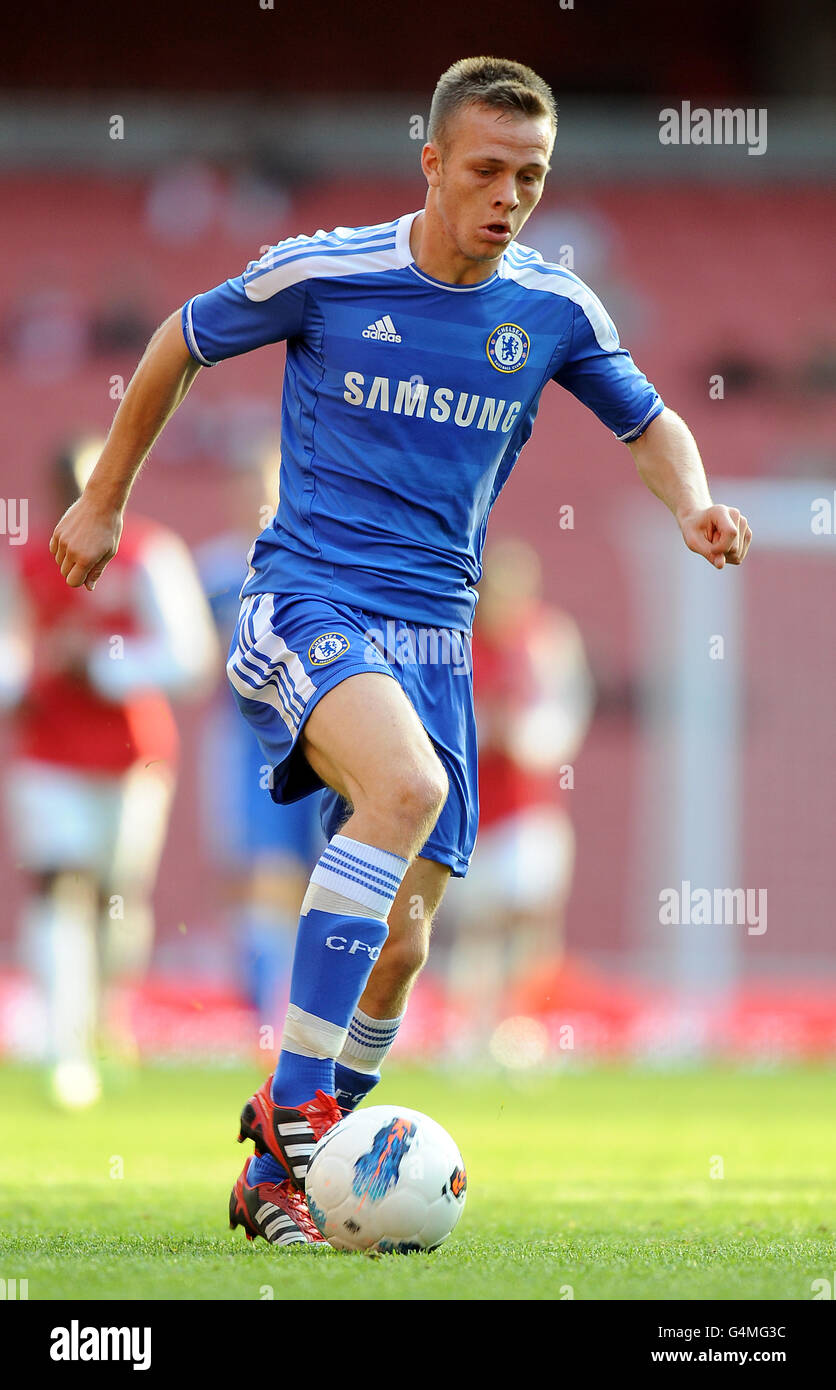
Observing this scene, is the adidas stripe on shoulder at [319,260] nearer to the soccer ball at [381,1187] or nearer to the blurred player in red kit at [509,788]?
the soccer ball at [381,1187]

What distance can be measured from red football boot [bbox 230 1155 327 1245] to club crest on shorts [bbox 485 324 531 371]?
178 centimetres

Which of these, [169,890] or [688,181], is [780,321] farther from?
[169,890]

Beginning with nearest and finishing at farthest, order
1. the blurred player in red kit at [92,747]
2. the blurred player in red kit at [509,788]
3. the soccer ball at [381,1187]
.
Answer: the soccer ball at [381,1187] → the blurred player in red kit at [92,747] → the blurred player in red kit at [509,788]

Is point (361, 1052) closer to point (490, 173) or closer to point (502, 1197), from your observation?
point (502, 1197)

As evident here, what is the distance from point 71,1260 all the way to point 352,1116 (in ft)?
1.90

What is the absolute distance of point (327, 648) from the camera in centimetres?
382

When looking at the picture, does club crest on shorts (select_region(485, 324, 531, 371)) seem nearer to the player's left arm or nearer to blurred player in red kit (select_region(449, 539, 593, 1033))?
the player's left arm

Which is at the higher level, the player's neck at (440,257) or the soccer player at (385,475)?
the player's neck at (440,257)

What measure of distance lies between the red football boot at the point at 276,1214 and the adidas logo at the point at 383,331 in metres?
1.75

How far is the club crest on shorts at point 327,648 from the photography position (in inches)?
150

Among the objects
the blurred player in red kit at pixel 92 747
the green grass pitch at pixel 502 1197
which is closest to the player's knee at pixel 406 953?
the green grass pitch at pixel 502 1197

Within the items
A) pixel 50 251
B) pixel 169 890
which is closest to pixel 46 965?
pixel 169 890

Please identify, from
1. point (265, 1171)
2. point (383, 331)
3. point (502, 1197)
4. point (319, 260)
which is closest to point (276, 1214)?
point (265, 1171)

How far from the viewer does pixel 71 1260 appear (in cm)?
348
